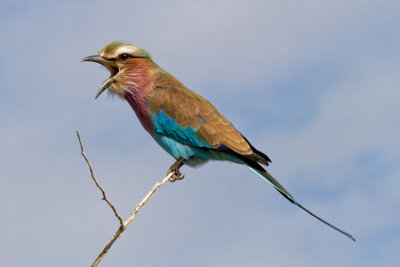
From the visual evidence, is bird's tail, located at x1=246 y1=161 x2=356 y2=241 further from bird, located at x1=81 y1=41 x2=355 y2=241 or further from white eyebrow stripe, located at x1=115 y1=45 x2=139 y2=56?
white eyebrow stripe, located at x1=115 y1=45 x2=139 y2=56

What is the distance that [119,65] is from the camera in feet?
20.4

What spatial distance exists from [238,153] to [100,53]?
6.81ft

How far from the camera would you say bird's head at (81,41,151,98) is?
6133 millimetres

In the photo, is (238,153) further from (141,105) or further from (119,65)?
(119,65)

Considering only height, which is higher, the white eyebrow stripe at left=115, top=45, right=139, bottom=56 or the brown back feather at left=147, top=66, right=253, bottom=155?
A: the white eyebrow stripe at left=115, top=45, right=139, bottom=56

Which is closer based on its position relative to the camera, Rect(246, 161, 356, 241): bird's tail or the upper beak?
Rect(246, 161, 356, 241): bird's tail

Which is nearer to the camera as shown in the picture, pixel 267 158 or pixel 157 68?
pixel 267 158

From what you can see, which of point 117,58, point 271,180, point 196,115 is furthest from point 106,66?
point 271,180

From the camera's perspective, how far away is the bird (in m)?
5.77

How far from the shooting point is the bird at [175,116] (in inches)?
227

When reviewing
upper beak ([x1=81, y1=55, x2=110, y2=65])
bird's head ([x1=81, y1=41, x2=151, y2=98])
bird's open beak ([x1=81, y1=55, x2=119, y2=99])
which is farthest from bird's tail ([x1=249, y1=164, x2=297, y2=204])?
upper beak ([x1=81, y1=55, x2=110, y2=65])

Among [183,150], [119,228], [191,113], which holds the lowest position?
[119,228]

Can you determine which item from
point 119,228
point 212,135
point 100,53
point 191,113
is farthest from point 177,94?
point 119,228

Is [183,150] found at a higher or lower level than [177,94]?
lower
